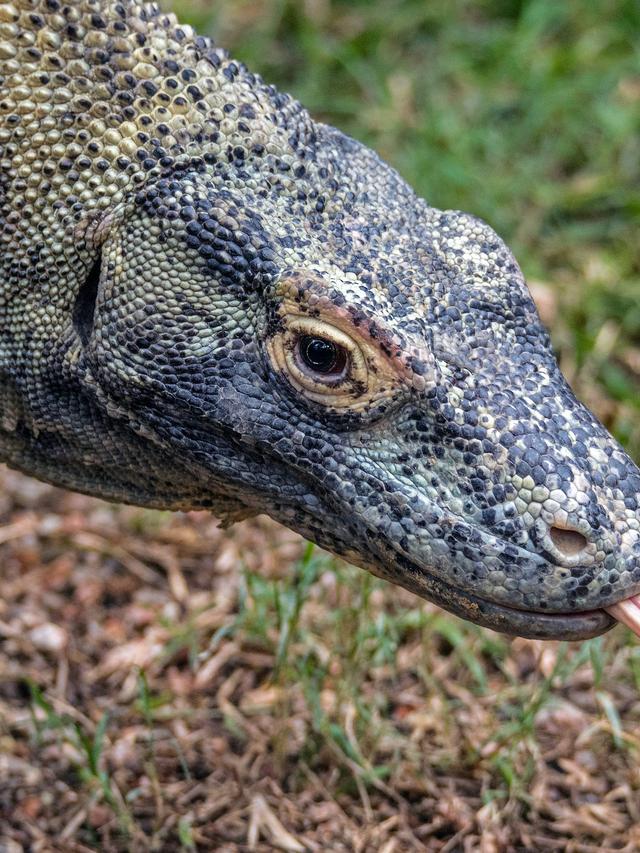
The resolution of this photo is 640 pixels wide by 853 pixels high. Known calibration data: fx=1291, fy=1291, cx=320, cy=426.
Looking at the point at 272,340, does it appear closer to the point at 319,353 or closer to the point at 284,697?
the point at 319,353

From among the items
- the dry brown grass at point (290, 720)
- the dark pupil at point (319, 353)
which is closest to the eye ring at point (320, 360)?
the dark pupil at point (319, 353)

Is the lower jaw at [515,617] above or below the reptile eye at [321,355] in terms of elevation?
below

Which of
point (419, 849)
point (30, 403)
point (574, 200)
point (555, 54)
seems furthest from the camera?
point (555, 54)

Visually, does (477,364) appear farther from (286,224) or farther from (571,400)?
(286,224)

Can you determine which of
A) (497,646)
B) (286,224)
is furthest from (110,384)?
(497,646)

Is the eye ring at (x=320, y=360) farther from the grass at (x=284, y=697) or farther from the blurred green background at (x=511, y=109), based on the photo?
the blurred green background at (x=511, y=109)

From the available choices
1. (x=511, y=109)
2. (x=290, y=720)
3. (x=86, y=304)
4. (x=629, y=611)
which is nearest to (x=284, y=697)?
(x=290, y=720)

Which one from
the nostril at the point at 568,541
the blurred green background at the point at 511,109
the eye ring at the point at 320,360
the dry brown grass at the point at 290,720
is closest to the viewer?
the nostril at the point at 568,541
